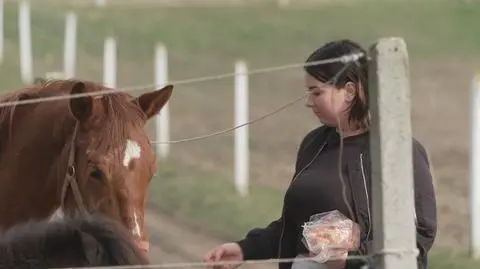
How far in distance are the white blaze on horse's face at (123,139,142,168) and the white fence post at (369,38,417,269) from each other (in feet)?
3.88

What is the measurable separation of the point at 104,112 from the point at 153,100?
0.43 metres

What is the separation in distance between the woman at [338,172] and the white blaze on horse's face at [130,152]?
0.56 metres

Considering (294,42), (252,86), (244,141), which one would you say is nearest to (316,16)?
(294,42)

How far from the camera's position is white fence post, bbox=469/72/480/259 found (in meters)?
9.38

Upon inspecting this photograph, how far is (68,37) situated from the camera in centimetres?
2150

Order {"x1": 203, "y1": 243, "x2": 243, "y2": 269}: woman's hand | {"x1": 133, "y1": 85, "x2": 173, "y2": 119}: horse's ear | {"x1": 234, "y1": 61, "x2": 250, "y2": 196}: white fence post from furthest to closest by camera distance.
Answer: {"x1": 234, "y1": 61, "x2": 250, "y2": 196}: white fence post < {"x1": 133, "y1": 85, "x2": 173, "y2": 119}: horse's ear < {"x1": 203, "y1": 243, "x2": 243, "y2": 269}: woman's hand

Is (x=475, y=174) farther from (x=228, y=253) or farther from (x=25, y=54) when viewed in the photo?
(x=25, y=54)

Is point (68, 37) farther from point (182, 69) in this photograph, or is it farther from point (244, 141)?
point (244, 141)

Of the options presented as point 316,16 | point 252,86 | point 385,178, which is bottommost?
point 385,178

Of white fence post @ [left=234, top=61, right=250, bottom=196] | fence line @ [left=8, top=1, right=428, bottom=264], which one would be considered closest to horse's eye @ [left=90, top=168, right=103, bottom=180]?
fence line @ [left=8, top=1, right=428, bottom=264]

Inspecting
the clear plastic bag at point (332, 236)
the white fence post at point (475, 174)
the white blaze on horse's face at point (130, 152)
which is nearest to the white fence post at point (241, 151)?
the white fence post at point (475, 174)

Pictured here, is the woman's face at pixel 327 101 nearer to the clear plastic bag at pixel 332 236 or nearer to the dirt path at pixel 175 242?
the clear plastic bag at pixel 332 236

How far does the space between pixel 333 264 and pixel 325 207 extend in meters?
0.26

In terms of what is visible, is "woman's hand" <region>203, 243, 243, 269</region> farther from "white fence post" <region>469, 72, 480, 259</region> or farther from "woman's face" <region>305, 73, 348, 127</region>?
"white fence post" <region>469, 72, 480, 259</region>
